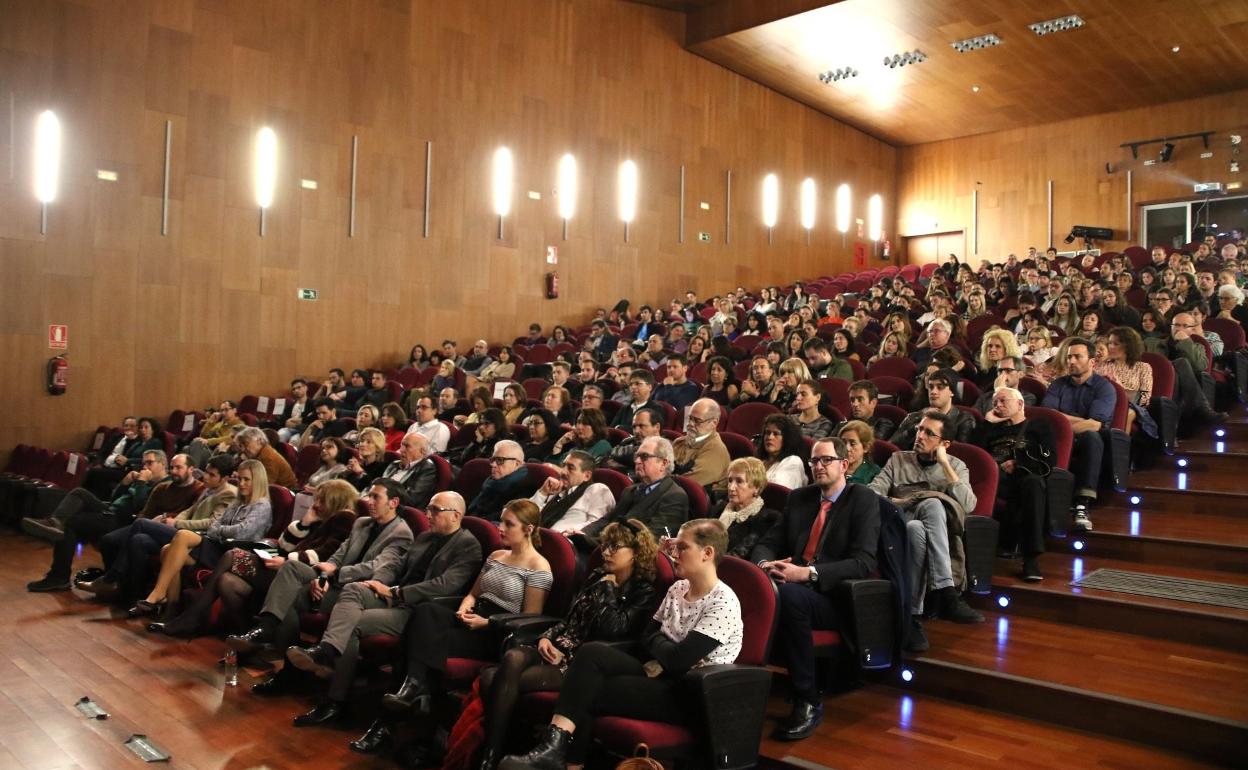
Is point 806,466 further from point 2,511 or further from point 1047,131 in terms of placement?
point 1047,131

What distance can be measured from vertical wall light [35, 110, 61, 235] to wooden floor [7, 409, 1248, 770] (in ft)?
14.2

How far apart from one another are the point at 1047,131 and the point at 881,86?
2.77 meters

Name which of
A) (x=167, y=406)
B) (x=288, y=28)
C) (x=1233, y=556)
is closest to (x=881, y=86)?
(x=288, y=28)

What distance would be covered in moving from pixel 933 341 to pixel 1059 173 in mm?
8919

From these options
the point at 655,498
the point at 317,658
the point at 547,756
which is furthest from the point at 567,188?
the point at 547,756

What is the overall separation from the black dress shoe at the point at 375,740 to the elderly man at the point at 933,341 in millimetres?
3463

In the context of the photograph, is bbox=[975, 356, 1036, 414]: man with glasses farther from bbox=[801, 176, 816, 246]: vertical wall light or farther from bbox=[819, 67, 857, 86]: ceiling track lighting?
bbox=[801, 176, 816, 246]: vertical wall light

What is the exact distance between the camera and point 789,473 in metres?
3.54

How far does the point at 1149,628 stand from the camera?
116 inches

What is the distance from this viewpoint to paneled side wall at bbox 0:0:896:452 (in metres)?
7.25

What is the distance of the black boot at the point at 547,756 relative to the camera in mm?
2324

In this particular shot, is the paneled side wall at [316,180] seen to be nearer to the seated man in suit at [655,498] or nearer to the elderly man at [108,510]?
the elderly man at [108,510]

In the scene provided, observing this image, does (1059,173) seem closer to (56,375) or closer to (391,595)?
(56,375)

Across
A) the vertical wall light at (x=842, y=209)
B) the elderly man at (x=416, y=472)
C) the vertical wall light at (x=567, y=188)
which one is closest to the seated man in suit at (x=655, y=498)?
the elderly man at (x=416, y=472)
